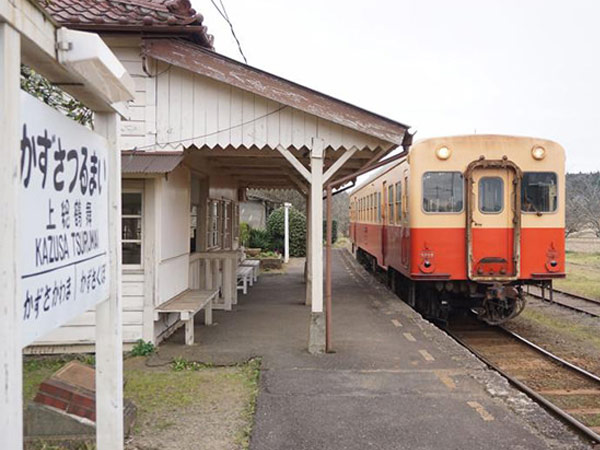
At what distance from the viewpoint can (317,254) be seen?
6.89 meters

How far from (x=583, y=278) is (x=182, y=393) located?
54.0ft

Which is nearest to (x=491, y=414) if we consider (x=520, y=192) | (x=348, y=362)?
(x=348, y=362)

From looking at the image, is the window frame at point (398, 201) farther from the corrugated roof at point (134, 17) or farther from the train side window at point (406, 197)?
the corrugated roof at point (134, 17)

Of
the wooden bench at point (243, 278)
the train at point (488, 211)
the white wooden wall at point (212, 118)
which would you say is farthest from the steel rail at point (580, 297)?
the white wooden wall at point (212, 118)

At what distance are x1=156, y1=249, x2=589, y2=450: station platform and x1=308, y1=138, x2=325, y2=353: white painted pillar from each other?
264 mm

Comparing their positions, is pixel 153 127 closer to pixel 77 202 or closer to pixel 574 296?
pixel 77 202

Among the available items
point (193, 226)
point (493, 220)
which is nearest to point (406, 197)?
point (493, 220)

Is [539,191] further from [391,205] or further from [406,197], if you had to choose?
[391,205]

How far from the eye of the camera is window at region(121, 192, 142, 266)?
7113 mm

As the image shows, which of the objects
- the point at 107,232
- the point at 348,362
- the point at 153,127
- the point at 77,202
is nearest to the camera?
the point at 77,202

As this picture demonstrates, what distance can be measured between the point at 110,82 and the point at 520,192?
7.27 metres

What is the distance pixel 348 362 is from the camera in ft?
21.0

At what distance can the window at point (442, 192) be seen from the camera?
882cm

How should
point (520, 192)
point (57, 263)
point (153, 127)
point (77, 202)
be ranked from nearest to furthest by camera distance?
point (57, 263)
point (77, 202)
point (153, 127)
point (520, 192)
